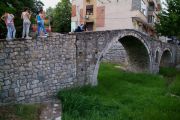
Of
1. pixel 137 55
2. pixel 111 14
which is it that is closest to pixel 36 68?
pixel 137 55

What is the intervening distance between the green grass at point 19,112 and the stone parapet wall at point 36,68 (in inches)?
20.8

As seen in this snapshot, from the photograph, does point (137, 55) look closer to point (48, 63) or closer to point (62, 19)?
point (48, 63)

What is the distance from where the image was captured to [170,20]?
2892 centimetres

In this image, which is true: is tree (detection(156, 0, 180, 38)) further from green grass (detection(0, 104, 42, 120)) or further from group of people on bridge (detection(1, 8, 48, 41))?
green grass (detection(0, 104, 42, 120))

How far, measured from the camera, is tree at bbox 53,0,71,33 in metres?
37.8

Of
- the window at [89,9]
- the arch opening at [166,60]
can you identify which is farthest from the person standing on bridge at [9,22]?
the arch opening at [166,60]

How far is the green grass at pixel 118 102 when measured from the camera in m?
12.0

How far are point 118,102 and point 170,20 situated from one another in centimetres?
1727

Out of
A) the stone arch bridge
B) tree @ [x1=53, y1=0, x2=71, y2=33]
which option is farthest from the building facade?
the stone arch bridge

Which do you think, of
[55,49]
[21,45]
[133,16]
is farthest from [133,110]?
[133,16]

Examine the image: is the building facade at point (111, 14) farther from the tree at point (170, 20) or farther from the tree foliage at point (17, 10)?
the tree foliage at point (17, 10)

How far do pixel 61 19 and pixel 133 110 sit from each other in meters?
26.8

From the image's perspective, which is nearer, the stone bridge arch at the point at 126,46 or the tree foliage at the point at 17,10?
the tree foliage at the point at 17,10

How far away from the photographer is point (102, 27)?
103 feet
